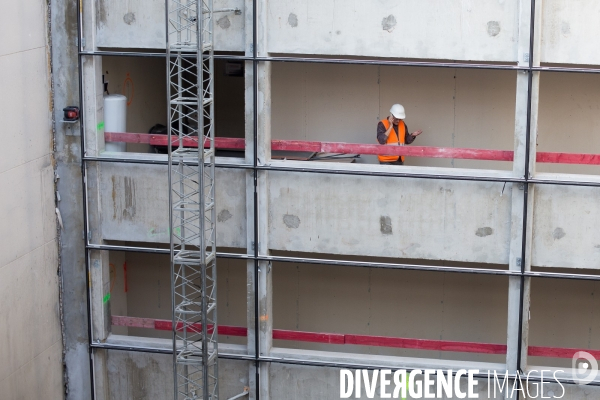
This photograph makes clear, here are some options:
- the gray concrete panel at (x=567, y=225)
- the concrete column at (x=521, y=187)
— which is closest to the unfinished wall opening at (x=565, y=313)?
the concrete column at (x=521, y=187)

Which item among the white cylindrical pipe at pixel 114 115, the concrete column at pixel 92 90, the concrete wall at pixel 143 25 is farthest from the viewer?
the white cylindrical pipe at pixel 114 115

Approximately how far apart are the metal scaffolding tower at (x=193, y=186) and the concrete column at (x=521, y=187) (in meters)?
4.03

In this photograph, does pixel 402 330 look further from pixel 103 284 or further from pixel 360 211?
pixel 103 284

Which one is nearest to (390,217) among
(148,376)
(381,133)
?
(381,133)

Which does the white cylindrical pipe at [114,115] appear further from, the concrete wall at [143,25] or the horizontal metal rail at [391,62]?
the concrete wall at [143,25]

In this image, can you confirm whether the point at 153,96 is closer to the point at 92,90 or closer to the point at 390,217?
the point at 92,90

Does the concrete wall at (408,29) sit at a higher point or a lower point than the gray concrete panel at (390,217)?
higher

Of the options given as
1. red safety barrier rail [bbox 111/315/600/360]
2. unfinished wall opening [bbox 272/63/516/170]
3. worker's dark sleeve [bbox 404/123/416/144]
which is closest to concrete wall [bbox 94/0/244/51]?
unfinished wall opening [bbox 272/63/516/170]

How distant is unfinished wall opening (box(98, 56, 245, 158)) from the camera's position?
13.3 metres

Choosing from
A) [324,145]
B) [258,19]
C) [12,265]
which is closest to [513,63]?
[324,145]

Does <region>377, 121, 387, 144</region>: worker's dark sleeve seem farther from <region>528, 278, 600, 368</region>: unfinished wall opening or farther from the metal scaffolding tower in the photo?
<region>528, 278, 600, 368</region>: unfinished wall opening

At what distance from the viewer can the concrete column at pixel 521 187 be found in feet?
36.0

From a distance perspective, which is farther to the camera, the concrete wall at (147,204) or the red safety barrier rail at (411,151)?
the concrete wall at (147,204)

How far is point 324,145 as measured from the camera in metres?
11.7
